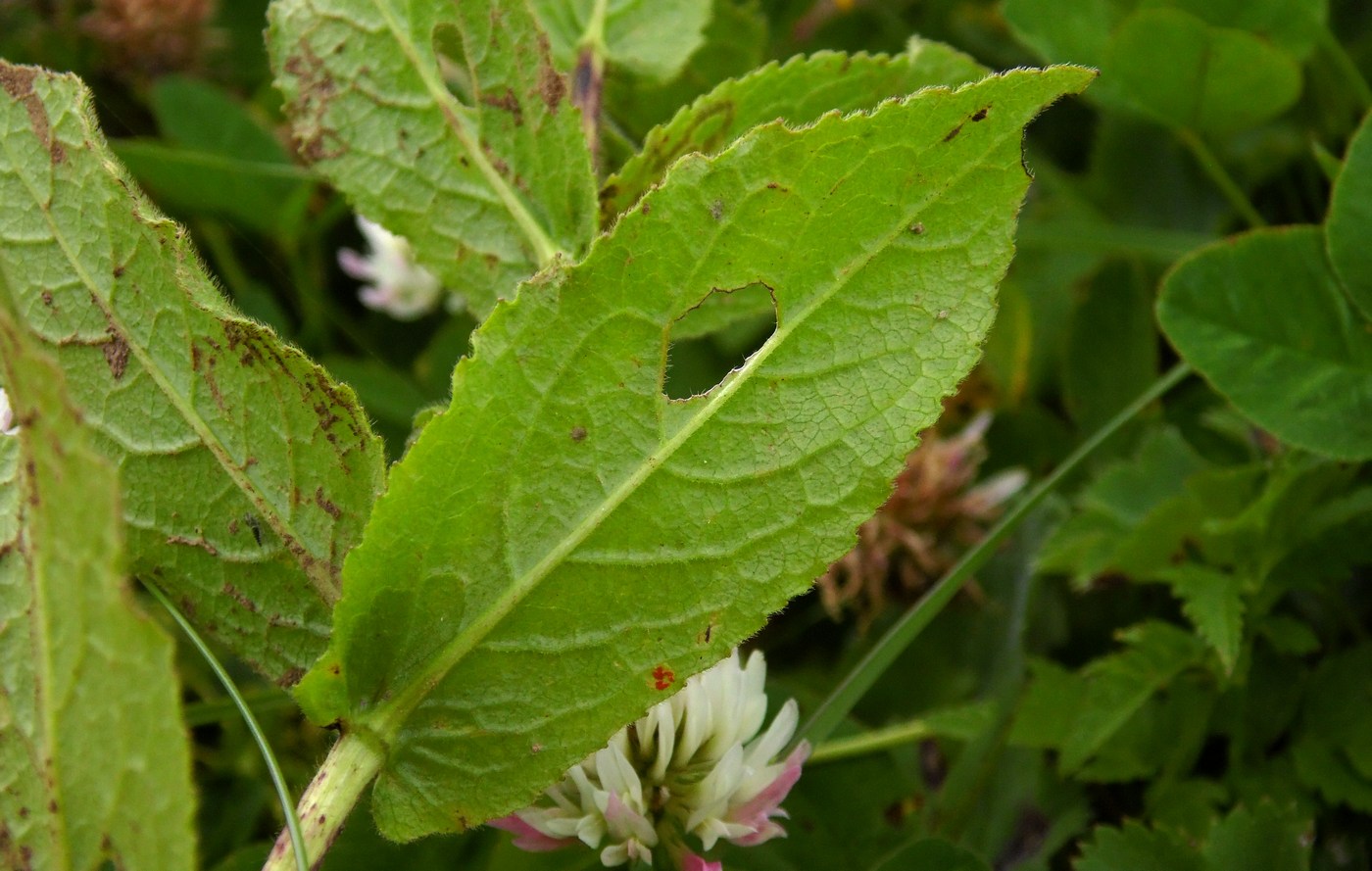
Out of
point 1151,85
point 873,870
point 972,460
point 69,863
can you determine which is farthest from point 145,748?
point 1151,85

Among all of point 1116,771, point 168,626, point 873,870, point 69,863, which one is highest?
point 69,863

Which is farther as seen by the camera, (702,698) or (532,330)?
(702,698)

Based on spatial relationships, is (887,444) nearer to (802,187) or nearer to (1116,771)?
(802,187)

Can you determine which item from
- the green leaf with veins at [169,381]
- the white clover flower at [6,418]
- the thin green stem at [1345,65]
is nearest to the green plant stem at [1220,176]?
the thin green stem at [1345,65]

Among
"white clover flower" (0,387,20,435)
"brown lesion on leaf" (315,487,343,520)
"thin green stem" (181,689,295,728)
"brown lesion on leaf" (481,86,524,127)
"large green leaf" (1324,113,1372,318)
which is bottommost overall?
"large green leaf" (1324,113,1372,318)

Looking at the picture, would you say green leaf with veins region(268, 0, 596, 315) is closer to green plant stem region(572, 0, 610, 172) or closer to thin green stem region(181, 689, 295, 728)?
green plant stem region(572, 0, 610, 172)

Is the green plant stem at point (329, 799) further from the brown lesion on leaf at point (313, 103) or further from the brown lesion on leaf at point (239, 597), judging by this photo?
the brown lesion on leaf at point (313, 103)

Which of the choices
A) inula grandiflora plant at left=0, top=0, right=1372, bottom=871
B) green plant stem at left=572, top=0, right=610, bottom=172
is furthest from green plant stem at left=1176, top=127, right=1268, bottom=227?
green plant stem at left=572, top=0, right=610, bottom=172
